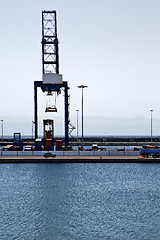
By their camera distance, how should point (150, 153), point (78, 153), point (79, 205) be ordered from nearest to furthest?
point (79, 205) → point (150, 153) → point (78, 153)

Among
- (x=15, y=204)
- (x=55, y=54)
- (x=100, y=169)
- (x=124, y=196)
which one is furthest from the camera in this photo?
(x=55, y=54)

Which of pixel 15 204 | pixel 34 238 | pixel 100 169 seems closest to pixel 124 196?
pixel 15 204

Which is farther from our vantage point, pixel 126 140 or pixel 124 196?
pixel 126 140

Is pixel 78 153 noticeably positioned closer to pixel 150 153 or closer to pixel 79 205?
pixel 150 153

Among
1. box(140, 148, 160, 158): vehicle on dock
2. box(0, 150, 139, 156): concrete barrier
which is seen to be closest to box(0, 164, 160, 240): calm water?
box(140, 148, 160, 158): vehicle on dock

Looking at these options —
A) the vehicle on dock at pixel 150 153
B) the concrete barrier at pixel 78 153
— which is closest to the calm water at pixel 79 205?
the vehicle on dock at pixel 150 153

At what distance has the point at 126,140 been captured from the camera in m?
199

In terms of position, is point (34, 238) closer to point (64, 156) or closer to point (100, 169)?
point (100, 169)

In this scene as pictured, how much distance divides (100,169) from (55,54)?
4053 centimetres

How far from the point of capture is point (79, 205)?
36.8 meters

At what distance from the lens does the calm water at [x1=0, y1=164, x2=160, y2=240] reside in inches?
1085

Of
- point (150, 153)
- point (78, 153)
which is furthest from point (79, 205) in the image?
point (150, 153)

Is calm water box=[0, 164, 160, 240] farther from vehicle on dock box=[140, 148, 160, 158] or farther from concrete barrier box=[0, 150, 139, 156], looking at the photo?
concrete barrier box=[0, 150, 139, 156]

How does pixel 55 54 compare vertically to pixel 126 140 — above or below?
above
